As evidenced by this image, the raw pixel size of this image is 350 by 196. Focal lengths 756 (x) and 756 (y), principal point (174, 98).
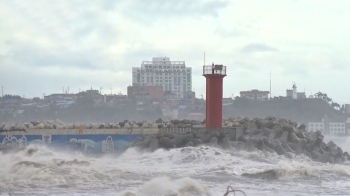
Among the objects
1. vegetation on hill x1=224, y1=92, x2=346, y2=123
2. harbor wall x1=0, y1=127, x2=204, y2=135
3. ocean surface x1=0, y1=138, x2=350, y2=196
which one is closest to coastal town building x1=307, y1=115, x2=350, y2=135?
vegetation on hill x1=224, y1=92, x2=346, y2=123

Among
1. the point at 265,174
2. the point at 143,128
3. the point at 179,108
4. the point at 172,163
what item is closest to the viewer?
the point at 265,174

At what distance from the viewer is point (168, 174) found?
72.8 feet

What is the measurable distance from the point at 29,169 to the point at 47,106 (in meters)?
55.4

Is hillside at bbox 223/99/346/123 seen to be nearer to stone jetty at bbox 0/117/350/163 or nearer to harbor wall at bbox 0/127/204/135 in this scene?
stone jetty at bbox 0/117/350/163

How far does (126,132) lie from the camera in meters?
29.7

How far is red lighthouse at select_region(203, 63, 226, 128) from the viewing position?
29.2 metres

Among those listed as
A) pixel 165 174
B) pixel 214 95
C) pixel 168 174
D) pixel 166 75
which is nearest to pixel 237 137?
pixel 214 95

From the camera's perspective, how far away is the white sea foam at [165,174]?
17.9 m

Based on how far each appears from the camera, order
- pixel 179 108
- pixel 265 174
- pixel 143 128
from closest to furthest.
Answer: pixel 265 174 → pixel 143 128 → pixel 179 108

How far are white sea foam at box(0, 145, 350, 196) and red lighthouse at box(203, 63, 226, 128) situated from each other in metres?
2.43

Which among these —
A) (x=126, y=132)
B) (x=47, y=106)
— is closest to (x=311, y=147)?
(x=126, y=132)

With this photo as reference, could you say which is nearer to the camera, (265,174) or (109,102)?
(265,174)

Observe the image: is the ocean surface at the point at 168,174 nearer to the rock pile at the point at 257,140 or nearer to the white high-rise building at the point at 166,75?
the rock pile at the point at 257,140

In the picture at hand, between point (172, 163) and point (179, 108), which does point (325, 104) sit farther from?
point (172, 163)
